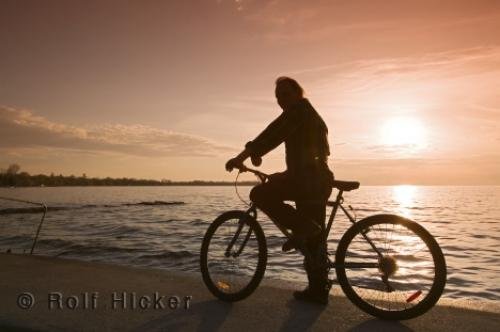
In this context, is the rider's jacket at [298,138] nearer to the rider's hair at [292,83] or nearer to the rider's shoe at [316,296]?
the rider's hair at [292,83]

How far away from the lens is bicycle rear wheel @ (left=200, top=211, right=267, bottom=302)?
206 inches

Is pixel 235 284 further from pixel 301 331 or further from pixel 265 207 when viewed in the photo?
pixel 301 331

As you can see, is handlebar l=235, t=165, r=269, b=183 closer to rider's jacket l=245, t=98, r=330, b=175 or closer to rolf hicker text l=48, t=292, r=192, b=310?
rider's jacket l=245, t=98, r=330, b=175

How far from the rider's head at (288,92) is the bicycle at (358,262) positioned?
0.90 m

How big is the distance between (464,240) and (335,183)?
899 inches

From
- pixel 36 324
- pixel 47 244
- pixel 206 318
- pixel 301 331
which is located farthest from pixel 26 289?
pixel 47 244

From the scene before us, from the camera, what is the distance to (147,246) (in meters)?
20.3

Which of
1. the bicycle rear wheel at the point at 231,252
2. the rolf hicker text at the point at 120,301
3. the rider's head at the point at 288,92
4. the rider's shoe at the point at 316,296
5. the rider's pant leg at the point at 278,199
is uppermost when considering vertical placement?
the rider's head at the point at 288,92

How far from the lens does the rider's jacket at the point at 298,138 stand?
16.3 ft

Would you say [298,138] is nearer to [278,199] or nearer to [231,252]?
[278,199]

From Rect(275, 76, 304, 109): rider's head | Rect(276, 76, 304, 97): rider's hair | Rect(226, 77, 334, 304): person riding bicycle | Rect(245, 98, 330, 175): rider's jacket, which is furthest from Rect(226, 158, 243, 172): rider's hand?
Rect(276, 76, 304, 97): rider's hair

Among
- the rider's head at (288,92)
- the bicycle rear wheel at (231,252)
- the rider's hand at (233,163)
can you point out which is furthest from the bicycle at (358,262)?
the rider's head at (288,92)

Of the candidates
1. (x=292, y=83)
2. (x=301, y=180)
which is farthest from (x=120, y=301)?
(x=292, y=83)

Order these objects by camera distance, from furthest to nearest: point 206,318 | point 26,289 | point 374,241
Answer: point 26,289, point 374,241, point 206,318
